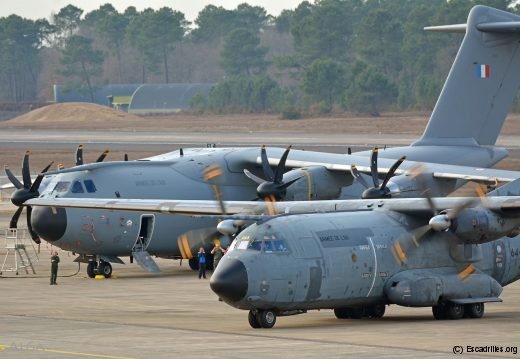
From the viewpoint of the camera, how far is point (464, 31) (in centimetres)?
4350

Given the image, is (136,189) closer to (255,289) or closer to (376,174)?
(376,174)

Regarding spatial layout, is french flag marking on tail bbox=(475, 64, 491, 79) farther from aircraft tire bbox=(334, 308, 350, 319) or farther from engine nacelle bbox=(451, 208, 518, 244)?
aircraft tire bbox=(334, 308, 350, 319)

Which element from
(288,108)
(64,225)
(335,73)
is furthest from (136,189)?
(335,73)

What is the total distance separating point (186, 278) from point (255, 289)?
14.3m

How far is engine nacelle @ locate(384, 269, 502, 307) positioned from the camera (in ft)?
91.5

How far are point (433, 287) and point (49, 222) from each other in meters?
15.0

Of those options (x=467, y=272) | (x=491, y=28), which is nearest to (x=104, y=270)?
(x=467, y=272)

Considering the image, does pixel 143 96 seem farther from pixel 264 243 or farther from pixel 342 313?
pixel 264 243

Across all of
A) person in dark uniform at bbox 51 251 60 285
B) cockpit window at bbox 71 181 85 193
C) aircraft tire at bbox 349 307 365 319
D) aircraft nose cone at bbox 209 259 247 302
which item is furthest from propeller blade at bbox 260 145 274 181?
aircraft nose cone at bbox 209 259 247 302

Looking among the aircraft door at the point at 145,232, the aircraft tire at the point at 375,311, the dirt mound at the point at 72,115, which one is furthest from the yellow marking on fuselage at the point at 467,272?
the dirt mound at the point at 72,115

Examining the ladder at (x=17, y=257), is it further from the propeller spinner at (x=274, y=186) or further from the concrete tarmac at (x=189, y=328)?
the propeller spinner at (x=274, y=186)

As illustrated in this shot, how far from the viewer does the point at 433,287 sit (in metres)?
28.2

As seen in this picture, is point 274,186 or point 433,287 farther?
point 274,186

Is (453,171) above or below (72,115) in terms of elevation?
above
